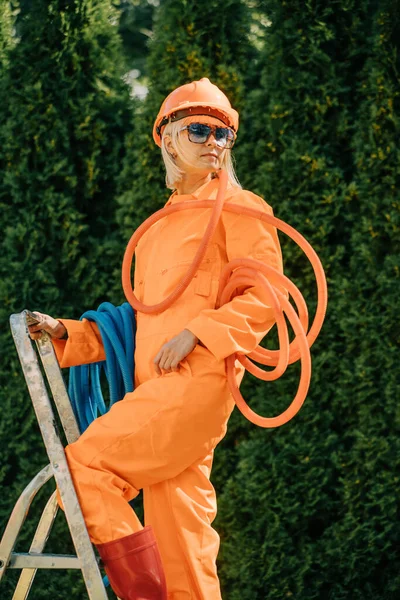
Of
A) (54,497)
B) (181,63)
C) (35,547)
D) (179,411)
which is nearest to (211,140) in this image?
(179,411)

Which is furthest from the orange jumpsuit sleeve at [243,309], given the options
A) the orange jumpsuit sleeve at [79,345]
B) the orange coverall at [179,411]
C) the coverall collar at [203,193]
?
the orange jumpsuit sleeve at [79,345]

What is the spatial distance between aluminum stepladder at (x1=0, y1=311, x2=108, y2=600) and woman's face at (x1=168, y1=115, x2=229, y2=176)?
0.70m

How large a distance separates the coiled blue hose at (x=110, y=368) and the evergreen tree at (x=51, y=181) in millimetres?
Result: 1571

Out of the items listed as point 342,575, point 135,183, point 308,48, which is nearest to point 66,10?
point 135,183

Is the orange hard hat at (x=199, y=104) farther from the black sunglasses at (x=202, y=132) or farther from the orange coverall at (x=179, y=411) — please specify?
the orange coverall at (x=179, y=411)

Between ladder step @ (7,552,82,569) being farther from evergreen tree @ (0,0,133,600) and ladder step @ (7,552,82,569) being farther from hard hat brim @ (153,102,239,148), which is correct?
evergreen tree @ (0,0,133,600)

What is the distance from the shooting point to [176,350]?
9.00 ft

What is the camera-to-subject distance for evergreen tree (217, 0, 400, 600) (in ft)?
14.2

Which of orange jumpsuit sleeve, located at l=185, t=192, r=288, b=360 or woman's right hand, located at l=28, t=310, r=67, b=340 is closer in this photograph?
orange jumpsuit sleeve, located at l=185, t=192, r=288, b=360

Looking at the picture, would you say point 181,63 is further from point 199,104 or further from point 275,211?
point 199,104

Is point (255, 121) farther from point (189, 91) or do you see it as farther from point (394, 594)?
point (394, 594)

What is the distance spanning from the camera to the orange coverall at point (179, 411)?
2.71 m

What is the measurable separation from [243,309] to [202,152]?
563mm

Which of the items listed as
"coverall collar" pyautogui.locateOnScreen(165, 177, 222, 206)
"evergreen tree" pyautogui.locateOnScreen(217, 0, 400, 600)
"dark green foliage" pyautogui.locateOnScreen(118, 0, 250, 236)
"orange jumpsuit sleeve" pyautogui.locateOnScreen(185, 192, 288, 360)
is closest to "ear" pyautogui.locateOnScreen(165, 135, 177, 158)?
"coverall collar" pyautogui.locateOnScreen(165, 177, 222, 206)
